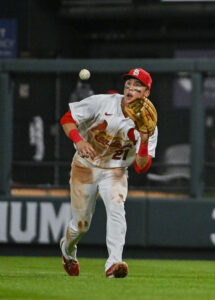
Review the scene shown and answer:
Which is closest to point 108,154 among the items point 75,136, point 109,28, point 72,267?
→ point 75,136

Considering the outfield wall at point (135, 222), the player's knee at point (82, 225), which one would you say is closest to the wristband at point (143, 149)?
the player's knee at point (82, 225)

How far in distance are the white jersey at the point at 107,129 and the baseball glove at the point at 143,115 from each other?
1.11ft

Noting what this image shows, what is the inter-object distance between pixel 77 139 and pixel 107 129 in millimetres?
442

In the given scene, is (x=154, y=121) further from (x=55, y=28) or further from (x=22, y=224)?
(x=55, y=28)

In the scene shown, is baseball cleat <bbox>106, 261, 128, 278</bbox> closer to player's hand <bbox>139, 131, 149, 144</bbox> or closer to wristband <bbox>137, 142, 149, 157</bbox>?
wristband <bbox>137, 142, 149, 157</bbox>

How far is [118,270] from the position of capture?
820 cm

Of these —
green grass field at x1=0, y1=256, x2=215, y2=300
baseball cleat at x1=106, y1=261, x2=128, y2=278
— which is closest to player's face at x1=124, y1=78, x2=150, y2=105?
baseball cleat at x1=106, y1=261, x2=128, y2=278

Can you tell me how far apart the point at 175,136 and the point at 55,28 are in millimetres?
9165

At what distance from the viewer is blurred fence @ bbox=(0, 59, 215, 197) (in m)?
11.8

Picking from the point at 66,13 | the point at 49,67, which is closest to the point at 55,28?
the point at 66,13

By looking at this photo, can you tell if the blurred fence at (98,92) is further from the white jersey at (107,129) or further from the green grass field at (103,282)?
the white jersey at (107,129)

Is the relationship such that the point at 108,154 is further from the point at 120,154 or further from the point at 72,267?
the point at 72,267

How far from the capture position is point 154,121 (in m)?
8.17

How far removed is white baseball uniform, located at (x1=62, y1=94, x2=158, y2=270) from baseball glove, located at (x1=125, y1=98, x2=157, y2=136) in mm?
343
